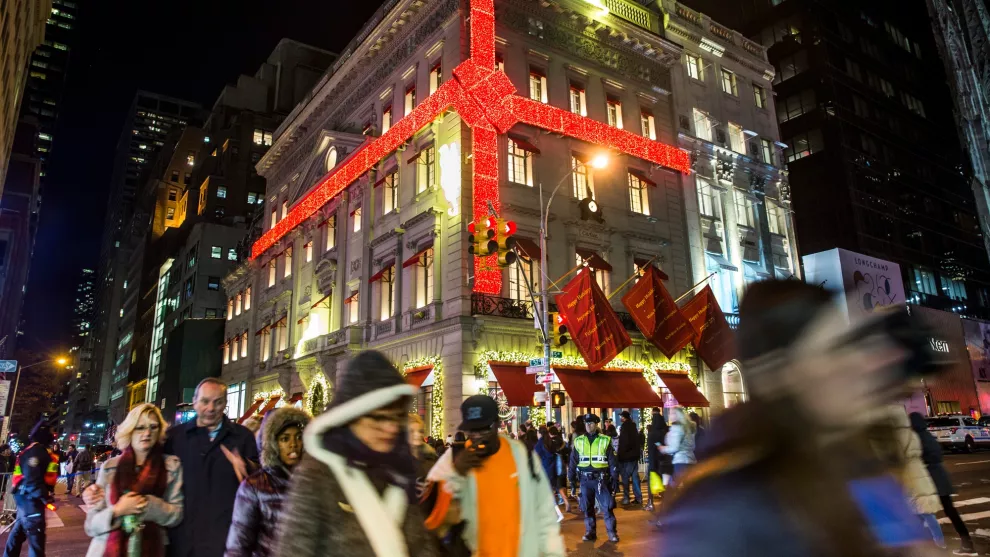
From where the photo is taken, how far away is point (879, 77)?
57.0 meters

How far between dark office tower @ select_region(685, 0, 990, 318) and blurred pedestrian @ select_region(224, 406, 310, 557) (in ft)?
166

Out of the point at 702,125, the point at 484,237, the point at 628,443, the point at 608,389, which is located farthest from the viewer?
the point at 702,125

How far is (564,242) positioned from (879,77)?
50.1 meters

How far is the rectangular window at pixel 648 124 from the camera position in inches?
1178

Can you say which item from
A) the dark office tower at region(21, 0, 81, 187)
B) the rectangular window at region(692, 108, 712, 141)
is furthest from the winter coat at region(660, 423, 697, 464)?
the dark office tower at region(21, 0, 81, 187)

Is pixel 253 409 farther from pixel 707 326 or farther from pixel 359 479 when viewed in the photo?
pixel 359 479

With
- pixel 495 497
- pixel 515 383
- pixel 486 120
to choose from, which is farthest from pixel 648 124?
pixel 495 497

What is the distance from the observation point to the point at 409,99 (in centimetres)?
2770

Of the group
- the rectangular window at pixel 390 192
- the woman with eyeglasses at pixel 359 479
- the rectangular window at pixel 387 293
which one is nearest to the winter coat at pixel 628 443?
the woman with eyeglasses at pixel 359 479

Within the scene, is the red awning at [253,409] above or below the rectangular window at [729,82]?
below

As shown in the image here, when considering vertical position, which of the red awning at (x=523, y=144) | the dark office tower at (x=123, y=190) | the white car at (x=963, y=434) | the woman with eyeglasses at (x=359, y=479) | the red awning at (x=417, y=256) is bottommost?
the white car at (x=963, y=434)

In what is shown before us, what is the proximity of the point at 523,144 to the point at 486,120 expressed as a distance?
5.92 ft

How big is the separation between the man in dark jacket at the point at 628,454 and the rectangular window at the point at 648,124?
1895 centimetres

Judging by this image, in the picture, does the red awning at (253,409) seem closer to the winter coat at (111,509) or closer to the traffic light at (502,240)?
the traffic light at (502,240)
